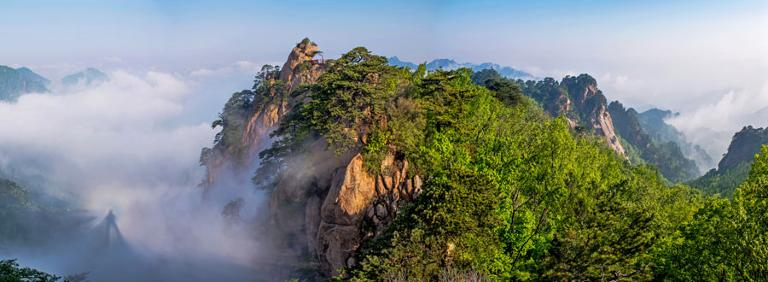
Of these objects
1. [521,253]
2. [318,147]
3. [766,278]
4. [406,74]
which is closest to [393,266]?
[521,253]

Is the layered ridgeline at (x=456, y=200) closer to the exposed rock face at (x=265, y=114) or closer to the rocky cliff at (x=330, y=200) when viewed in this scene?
the rocky cliff at (x=330, y=200)

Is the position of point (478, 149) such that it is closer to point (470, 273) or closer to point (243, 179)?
point (470, 273)

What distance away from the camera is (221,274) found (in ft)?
219

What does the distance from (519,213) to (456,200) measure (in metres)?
6.63

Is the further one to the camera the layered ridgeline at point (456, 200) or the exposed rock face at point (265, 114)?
the exposed rock face at point (265, 114)

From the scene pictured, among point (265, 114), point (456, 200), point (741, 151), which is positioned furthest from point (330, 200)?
point (741, 151)

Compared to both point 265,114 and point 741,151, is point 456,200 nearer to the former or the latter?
point 265,114

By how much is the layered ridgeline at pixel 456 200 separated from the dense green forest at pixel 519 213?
0.09 metres

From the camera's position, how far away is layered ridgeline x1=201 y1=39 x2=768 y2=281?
91.9ft

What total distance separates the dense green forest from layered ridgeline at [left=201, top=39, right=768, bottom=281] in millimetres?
93

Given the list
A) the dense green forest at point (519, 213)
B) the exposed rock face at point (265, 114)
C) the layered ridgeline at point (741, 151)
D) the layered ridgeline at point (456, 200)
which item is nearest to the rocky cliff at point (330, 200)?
the layered ridgeline at point (456, 200)

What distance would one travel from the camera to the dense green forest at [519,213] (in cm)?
2469

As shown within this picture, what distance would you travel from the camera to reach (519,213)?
3341cm

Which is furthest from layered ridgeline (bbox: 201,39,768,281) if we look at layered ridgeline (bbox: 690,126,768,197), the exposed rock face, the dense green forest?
layered ridgeline (bbox: 690,126,768,197)
